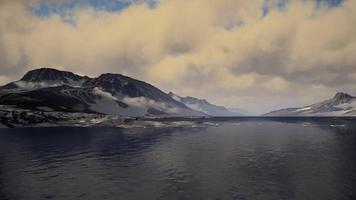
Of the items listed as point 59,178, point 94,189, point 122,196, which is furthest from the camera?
point 59,178

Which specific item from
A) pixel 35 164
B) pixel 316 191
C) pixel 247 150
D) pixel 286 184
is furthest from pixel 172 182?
pixel 247 150

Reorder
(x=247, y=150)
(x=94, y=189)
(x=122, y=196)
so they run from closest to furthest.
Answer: (x=122, y=196)
(x=94, y=189)
(x=247, y=150)

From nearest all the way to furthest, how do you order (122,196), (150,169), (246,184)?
(122,196)
(246,184)
(150,169)

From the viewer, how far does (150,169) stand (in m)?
68.1

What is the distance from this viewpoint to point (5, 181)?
57.2m

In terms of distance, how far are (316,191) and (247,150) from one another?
164 feet

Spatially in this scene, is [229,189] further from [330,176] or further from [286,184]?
[330,176]

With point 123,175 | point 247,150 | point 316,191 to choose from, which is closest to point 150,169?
point 123,175

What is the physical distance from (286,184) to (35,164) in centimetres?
5661

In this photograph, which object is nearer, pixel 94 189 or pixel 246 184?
pixel 94 189

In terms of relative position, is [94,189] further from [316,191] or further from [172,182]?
[316,191]

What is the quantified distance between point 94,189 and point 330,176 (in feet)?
141

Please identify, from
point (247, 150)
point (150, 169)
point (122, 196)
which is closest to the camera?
point (122, 196)

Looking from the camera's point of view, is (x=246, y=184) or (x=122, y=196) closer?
(x=122, y=196)
